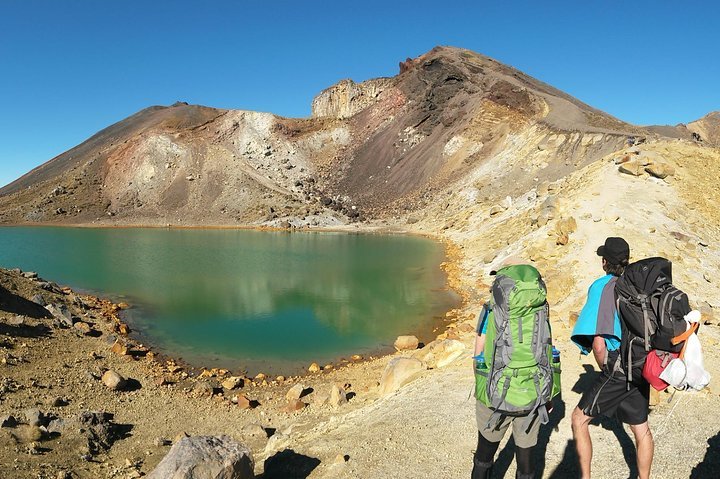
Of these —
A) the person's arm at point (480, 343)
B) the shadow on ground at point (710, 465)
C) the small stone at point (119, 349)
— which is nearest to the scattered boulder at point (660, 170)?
the shadow on ground at point (710, 465)

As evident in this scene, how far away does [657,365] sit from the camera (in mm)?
3742

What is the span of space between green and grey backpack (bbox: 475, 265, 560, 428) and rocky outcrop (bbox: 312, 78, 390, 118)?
74.8 metres

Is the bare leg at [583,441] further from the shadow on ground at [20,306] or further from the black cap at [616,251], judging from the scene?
the shadow on ground at [20,306]

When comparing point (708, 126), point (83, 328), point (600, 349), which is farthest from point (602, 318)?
point (708, 126)

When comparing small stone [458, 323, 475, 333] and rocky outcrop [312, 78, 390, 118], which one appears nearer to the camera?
small stone [458, 323, 475, 333]

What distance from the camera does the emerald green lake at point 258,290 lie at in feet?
46.7

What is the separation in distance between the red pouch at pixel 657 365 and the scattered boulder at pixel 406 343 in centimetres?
1016

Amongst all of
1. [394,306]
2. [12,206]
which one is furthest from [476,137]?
[12,206]

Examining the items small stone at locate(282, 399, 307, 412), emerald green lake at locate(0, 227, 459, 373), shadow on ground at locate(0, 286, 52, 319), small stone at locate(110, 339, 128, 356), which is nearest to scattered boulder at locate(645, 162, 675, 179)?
emerald green lake at locate(0, 227, 459, 373)

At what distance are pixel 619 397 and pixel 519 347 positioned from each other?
4.13 feet

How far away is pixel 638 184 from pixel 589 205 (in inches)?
134

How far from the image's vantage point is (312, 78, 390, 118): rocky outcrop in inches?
3009

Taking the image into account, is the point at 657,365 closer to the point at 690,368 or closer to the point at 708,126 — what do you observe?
the point at 690,368

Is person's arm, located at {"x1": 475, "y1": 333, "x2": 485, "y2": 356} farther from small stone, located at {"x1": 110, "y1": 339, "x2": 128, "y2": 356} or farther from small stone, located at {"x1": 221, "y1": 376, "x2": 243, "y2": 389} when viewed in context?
small stone, located at {"x1": 110, "y1": 339, "x2": 128, "y2": 356}
